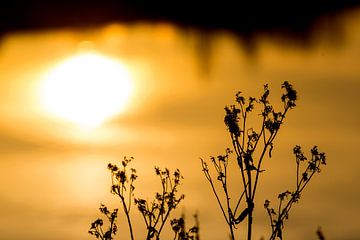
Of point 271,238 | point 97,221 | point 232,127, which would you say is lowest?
point 271,238

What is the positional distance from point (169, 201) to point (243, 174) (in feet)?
11.8

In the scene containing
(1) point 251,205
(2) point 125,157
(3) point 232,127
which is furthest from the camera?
(2) point 125,157

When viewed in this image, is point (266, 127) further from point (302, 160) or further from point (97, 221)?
point (97, 221)

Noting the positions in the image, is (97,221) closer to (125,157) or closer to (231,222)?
(125,157)

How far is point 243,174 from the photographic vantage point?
18906 mm

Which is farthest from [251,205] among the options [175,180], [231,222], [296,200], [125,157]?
[125,157]

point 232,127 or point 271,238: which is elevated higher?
point 232,127

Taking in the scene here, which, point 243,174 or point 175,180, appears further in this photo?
point 175,180

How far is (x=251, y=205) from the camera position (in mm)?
18594

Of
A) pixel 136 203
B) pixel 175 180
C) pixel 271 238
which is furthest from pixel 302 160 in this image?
pixel 136 203

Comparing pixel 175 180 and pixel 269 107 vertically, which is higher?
pixel 269 107

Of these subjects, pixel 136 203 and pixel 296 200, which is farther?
pixel 136 203

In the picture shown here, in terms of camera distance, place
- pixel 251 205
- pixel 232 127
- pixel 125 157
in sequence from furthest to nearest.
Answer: pixel 125 157 < pixel 232 127 < pixel 251 205

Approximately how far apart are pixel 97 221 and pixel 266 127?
Answer: 6.31m
